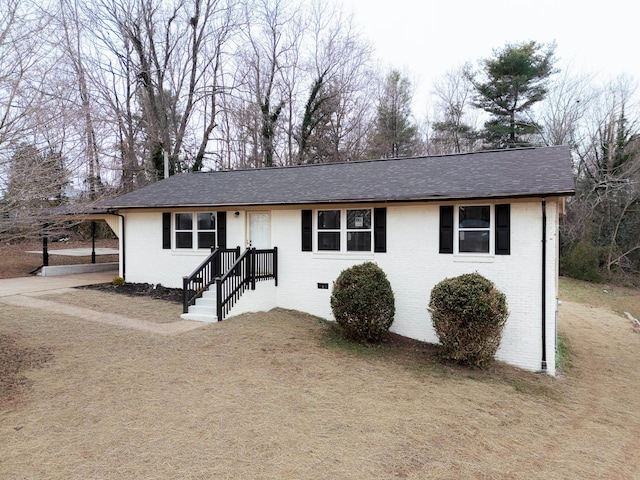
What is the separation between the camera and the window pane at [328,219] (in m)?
10.4

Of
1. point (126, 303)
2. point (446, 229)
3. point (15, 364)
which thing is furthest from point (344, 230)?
point (15, 364)

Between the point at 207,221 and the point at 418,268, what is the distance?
663cm

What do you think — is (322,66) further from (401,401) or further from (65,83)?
(401,401)

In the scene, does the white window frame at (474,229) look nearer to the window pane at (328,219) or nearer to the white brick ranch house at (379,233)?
the white brick ranch house at (379,233)

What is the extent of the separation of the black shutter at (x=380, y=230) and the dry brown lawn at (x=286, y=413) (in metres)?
2.52

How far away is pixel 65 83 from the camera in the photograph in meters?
5.63

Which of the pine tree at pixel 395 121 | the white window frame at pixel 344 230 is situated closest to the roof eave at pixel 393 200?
the white window frame at pixel 344 230

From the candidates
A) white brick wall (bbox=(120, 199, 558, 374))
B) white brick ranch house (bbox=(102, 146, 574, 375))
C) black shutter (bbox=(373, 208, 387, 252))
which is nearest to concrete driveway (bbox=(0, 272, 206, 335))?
white brick ranch house (bbox=(102, 146, 574, 375))

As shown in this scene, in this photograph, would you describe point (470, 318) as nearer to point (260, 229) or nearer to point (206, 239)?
point (260, 229)

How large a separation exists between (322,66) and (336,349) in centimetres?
2272

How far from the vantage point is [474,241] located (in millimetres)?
8828

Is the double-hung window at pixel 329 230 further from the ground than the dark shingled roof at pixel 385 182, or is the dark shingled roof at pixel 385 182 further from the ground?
the dark shingled roof at pixel 385 182

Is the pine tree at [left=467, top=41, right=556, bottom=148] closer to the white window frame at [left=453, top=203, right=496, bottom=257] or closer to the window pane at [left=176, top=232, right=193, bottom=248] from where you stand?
the white window frame at [left=453, top=203, right=496, bottom=257]

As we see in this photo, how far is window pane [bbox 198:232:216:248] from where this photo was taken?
1211 cm
